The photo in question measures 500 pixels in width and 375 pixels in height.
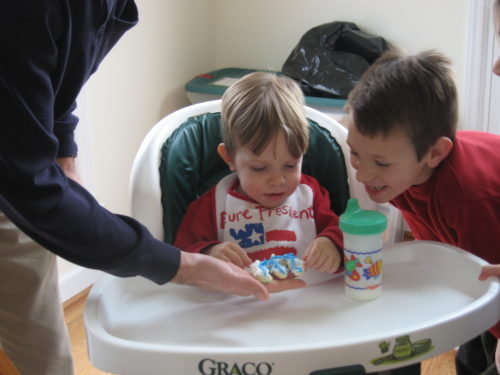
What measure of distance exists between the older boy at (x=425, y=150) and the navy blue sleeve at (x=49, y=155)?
44cm

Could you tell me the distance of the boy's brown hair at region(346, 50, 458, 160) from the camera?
44.0 inches

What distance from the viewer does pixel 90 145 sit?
2236 mm

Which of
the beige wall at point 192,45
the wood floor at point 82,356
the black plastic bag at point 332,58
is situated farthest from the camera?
the black plastic bag at point 332,58

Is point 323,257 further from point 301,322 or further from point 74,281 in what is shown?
point 74,281

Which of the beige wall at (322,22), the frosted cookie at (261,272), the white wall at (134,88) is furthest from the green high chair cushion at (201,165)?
the beige wall at (322,22)

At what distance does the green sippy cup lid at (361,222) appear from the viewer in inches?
40.1

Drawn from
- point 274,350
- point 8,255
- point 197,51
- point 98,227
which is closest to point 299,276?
point 274,350

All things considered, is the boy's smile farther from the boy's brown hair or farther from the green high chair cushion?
the green high chair cushion

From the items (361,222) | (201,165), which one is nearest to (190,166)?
(201,165)

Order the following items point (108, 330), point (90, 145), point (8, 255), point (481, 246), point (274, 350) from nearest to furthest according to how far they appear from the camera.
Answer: point (274, 350), point (108, 330), point (481, 246), point (8, 255), point (90, 145)

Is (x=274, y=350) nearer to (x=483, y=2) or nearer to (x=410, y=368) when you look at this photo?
(x=410, y=368)

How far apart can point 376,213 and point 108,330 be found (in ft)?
1.66

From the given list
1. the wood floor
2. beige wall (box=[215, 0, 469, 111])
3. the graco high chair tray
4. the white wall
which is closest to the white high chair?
the graco high chair tray

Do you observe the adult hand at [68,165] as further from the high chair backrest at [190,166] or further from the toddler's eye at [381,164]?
the toddler's eye at [381,164]
